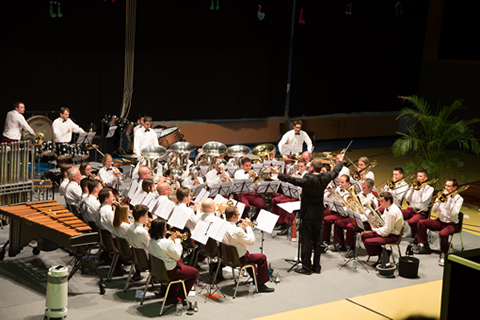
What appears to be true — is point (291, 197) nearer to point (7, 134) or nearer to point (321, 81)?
point (7, 134)

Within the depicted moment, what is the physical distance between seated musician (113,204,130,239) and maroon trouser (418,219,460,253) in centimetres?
499

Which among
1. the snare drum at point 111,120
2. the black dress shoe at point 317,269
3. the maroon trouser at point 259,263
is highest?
the snare drum at point 111,120

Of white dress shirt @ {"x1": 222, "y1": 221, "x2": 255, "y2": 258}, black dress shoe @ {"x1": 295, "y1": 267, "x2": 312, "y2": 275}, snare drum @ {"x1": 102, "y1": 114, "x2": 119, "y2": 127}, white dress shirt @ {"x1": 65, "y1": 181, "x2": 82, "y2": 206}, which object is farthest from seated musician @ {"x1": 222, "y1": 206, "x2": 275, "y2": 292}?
snare drum @ {"x1": 102, "y1": 114, "x2": 119, "y2": 127}

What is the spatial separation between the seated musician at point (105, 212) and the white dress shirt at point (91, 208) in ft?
0.71

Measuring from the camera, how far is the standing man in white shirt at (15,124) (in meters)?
12.4

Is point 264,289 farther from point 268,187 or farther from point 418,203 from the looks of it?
point 418,203

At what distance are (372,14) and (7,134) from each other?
1264 centimetres

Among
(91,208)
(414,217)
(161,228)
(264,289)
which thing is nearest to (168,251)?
(161,228)

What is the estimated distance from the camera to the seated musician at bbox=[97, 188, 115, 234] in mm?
7809

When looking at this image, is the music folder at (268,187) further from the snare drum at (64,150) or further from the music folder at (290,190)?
the snare drum at (64,150)

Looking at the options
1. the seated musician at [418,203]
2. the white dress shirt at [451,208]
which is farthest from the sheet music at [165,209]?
the white dress shirt at [451,208]

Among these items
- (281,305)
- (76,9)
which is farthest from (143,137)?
(281,305)

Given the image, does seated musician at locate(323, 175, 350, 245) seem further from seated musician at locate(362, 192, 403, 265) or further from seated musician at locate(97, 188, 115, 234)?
seated musician at locate(97, 188, 115, 234)

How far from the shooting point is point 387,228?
8.55 metres
